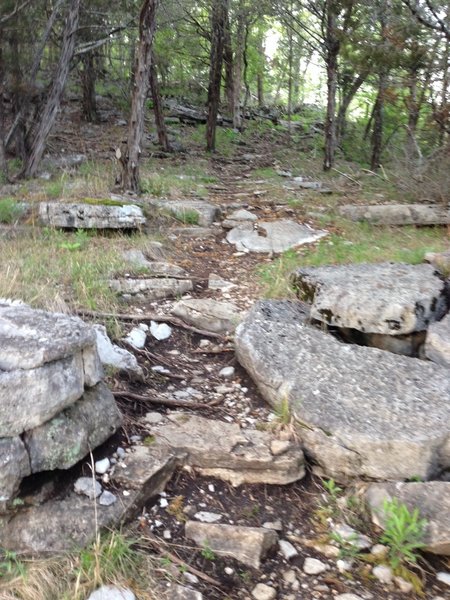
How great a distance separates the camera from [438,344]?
11.6ft

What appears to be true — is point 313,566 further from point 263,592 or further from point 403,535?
point 403,535

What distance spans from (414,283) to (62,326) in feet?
8.49

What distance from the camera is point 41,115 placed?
922cm

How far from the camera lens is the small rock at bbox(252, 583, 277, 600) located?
2303 millimetres

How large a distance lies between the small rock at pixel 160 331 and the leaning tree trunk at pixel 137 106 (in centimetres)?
405

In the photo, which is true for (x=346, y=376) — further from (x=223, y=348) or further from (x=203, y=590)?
(x=203, y=590)

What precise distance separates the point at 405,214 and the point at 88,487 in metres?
5.56

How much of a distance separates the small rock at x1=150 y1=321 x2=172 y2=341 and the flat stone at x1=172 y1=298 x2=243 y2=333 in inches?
8.8

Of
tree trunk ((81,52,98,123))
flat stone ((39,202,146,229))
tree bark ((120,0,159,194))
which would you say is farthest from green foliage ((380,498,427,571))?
tree trunk ((81,52,98,123))

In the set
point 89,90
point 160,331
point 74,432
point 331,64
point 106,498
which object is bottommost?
point 106,498

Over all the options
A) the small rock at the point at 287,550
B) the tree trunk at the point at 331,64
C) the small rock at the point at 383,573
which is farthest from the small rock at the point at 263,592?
the tree trunk at the point at 331,64

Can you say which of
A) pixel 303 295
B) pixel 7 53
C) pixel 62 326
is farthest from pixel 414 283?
pixel 7 53

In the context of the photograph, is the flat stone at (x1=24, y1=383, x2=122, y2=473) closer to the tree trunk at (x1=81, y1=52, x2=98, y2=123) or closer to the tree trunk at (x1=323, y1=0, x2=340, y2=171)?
the tree trunk at (x1=323, y1=0, x2=340, y2=171)

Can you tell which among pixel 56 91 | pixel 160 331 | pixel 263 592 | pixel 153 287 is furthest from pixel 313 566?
pixel 56 91
